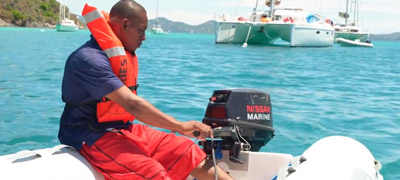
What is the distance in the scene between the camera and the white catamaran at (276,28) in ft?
126

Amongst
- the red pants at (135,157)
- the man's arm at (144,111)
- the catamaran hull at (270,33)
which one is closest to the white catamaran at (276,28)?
the catamaran hull at (270,33)

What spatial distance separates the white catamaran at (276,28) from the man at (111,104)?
3488cm

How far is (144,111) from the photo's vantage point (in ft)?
9.52

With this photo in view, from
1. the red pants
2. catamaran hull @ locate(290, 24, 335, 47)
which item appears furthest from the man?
catamaran hull @ locate(290, 24, 335, 47)

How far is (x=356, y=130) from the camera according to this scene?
8469 mm

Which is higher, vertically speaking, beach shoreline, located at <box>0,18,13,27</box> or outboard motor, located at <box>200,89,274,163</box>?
beach shoreline, located at <box>0,18,13,27</box>

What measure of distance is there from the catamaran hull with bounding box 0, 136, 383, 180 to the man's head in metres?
0.74

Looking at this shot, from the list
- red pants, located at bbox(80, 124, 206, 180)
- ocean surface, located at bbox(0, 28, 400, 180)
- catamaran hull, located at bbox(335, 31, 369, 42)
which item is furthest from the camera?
catamaran hull, located at bbox(335, 31, 369, 42)

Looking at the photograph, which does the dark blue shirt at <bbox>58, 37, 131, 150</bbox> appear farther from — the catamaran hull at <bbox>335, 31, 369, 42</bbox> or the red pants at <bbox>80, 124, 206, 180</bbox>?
the catamaran hull at <bbox>335, 31, 369, 42</bbox>

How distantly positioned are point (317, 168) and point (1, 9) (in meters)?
112

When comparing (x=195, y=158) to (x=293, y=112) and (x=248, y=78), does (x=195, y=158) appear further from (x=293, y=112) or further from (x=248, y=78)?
(x=248, y=78)

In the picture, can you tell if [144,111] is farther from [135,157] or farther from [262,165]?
[262,165]

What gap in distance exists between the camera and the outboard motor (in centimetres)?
397

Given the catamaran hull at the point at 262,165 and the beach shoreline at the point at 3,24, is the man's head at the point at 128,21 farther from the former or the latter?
the beach shoreline at the point at 3,24
